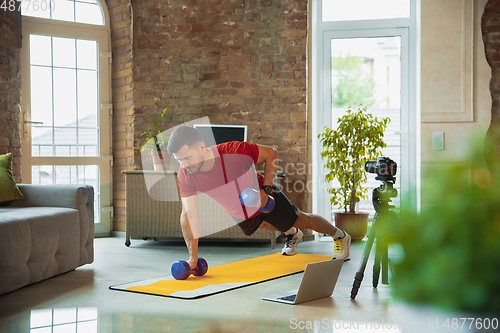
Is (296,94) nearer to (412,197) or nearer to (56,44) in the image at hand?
(56,44)

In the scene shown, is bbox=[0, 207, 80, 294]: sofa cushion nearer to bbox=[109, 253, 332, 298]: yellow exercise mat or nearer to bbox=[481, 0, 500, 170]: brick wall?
bbox=[109, 253, 332, 298]: yellow exercise mat

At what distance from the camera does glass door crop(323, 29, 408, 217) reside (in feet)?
14.9

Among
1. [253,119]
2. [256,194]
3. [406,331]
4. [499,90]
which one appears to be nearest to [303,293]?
[256,194]

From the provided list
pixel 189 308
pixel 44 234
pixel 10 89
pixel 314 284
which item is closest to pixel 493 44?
pixel 314 284

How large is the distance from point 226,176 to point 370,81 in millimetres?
2601

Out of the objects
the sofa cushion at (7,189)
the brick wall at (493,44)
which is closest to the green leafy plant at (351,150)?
the brick wall at (493,44)

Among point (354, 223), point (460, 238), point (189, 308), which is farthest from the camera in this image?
point (354, 223)

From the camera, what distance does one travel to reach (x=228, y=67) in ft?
14.5

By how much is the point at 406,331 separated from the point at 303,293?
6.01 ft

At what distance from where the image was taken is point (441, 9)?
12.5ft

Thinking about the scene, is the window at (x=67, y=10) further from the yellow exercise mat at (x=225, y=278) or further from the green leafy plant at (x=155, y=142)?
the yellow exercise mat at (x=225, y=278)

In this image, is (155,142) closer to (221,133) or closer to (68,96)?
(221,133)

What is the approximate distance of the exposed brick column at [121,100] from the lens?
15.0 ft

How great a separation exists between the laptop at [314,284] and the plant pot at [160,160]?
2.02 m
